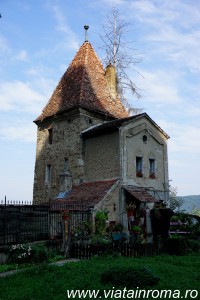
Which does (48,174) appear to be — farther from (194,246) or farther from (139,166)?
(194,246)

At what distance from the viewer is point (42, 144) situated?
25531mm

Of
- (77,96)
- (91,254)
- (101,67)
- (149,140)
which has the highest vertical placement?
(101,67)

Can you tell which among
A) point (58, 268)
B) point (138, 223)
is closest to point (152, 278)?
point (58, 268)

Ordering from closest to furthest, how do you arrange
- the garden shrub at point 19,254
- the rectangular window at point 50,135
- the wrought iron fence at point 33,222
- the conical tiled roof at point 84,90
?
1. the garden shrub at point 19,254
2. the wrought iron fence at point 33,222
3. the conical tiled roof at point 84,90
4. the rectangular window at point 50,135

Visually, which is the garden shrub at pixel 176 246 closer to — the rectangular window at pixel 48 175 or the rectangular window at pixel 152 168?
the rectangular window at pixel 152 168

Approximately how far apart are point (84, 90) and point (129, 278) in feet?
59.4

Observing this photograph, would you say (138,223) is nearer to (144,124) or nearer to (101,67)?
(144,124)

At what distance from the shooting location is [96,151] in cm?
2170

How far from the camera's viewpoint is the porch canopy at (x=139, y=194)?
18.9m

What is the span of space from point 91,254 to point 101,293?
5.72 m

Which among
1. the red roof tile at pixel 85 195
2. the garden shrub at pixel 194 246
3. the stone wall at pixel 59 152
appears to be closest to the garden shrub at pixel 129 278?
the garden shrub at pixel 194 246

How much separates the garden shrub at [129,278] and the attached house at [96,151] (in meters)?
8.95

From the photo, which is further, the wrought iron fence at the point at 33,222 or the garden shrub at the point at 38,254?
the wrought iron fence at the point at 33,222

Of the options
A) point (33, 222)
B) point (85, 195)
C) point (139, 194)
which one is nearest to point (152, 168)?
point (139, 194)
